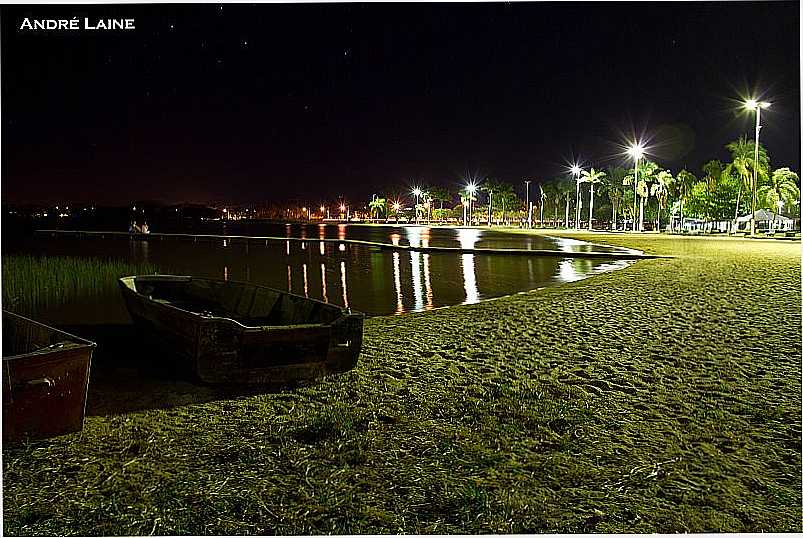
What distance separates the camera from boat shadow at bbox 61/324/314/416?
539 cm

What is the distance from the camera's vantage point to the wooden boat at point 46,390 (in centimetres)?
418

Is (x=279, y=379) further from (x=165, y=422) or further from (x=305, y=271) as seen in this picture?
(x=305, y=271)

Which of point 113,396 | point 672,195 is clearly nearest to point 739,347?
point 113,396

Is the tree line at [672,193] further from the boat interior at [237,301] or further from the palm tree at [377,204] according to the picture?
the palm tree at [377,204]

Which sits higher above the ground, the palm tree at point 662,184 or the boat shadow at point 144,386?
the palm tree at point 662,184

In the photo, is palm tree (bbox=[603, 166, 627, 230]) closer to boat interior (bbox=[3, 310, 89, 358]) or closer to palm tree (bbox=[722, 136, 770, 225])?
palm tree (bbox=[722, 136, 770, 225])

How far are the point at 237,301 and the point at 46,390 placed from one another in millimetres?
3921

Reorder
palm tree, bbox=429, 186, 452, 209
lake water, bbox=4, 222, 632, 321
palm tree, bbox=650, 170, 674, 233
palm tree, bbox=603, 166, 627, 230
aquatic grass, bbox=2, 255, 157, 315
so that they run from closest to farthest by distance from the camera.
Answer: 1. lake water, bbox=4, 222, 632, 321
2. aquatic grass, bbox=2, 255, 157, 315
3. palm tree, bbox=650, 170, 674, 233
4. palm tree, bbox=603, 166, 627, 230
5. palm tree, bbox=429, 186, 452, 209

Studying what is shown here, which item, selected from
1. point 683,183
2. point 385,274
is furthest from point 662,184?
point 385,274

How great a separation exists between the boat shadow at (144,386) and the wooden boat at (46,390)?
2.15 feet

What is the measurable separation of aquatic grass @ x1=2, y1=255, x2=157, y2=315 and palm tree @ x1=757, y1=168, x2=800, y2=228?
51532 millimetres

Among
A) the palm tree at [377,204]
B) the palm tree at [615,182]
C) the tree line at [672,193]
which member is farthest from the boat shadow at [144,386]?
the palm tree at [377,204]

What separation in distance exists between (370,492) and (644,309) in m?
6.78

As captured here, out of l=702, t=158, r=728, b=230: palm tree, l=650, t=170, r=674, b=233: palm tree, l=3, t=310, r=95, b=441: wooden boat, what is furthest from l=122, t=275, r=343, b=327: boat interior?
l=650, t=170, r=674, b=233: palm tree
